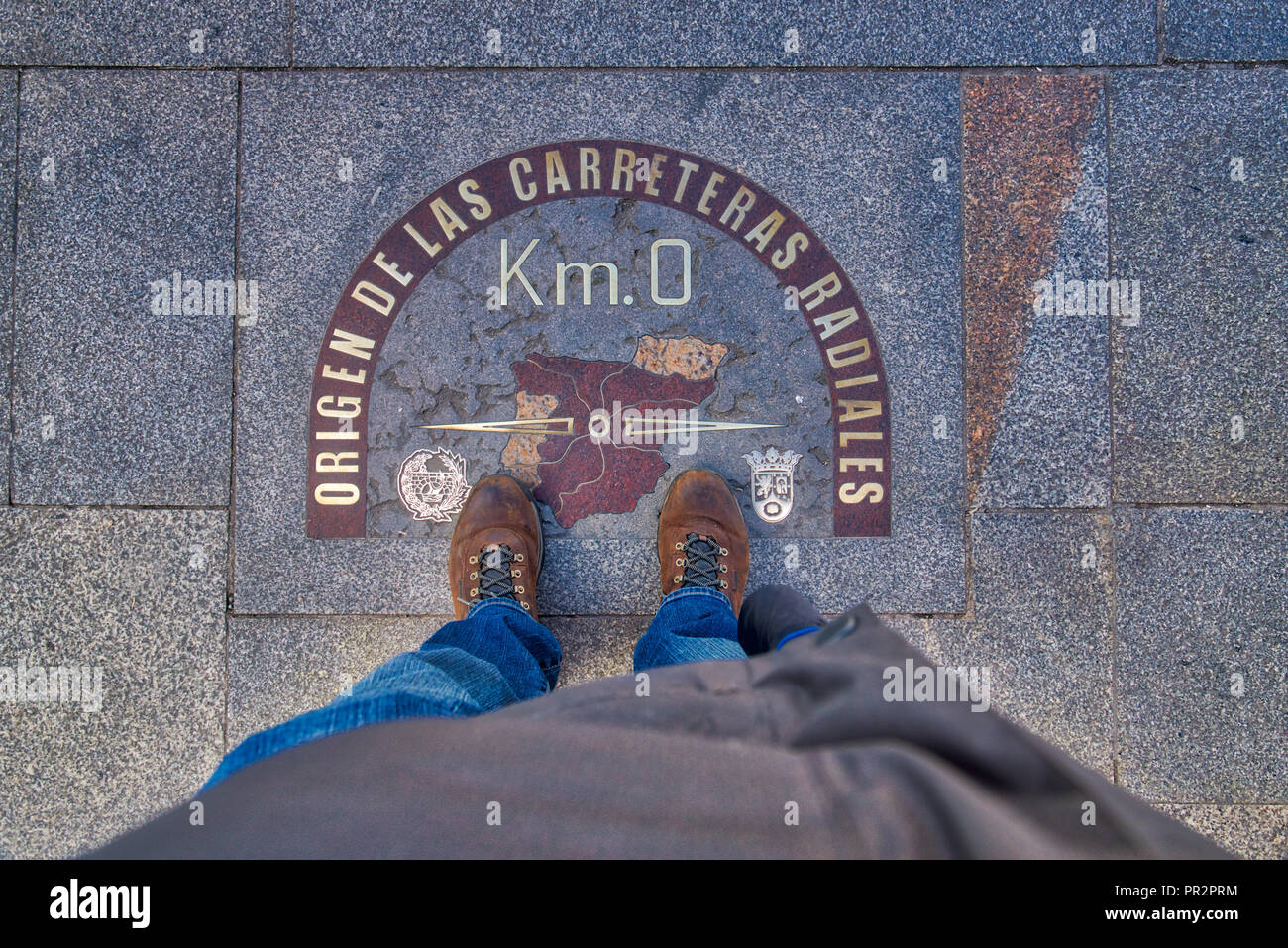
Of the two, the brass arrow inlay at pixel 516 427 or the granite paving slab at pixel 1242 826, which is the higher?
the brass arrow inlay at pixel 516 427

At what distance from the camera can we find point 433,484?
7.40 feet

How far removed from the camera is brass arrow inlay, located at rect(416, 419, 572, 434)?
2256 millimetres

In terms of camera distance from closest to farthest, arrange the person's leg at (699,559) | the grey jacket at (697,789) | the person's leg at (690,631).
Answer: the grey jacket at (697,789) → the person's leg at (690,631) → the person's leg at (699,559)

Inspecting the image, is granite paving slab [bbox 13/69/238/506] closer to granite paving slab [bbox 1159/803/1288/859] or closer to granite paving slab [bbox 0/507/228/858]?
granite paving slab [bbox 0/507/228/858]

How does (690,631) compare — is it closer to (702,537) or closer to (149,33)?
(702,537)

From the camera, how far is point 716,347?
2.26 meters

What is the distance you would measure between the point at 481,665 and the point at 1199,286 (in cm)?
242

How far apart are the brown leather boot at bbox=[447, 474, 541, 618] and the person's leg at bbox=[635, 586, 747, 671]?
40 cm

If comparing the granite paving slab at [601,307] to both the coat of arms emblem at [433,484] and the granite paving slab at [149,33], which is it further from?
the granite paving slab at [149,33]

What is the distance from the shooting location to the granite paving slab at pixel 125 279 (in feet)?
Result: 7.36

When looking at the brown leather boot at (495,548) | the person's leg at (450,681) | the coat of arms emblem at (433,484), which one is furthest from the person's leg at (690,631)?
the coat of arms emblem at (433,484)

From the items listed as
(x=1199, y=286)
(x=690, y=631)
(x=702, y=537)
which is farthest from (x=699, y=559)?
(x=1199, y=286)

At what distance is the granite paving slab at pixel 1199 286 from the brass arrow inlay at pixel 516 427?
1.72 meters
